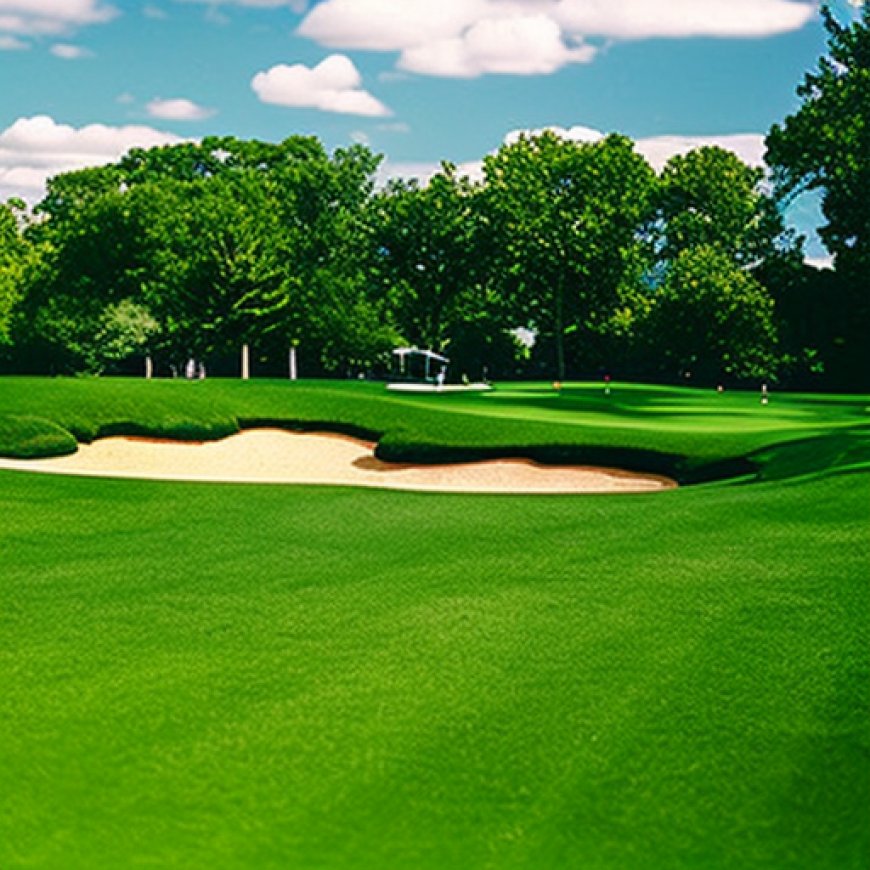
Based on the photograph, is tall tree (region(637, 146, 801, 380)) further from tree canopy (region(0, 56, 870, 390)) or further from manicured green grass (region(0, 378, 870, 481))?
manicured green grass (region(0, 378, 870, 481))

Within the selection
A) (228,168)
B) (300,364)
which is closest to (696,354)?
(300,364)

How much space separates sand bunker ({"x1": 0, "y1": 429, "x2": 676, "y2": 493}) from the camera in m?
24.7

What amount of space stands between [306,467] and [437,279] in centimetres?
5956

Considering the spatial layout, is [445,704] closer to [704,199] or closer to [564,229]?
[564,229]

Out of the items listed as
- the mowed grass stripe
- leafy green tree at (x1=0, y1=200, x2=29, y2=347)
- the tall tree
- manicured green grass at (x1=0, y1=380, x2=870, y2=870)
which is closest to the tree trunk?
the tall tree

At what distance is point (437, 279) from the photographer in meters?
85.9

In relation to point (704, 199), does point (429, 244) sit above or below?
below

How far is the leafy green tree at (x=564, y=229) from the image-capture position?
82.2m

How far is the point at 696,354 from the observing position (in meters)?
73.4

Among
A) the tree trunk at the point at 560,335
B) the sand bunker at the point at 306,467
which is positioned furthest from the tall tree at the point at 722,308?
the sand bunker at the point at 306,467

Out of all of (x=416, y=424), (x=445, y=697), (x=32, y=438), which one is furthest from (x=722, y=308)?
(x=445, y=697)

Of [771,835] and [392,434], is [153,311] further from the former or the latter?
[771,835]

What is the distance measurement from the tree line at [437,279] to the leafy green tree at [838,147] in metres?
9.50

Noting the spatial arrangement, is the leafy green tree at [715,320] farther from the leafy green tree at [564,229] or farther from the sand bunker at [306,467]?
the sand bunker at [306,467]
